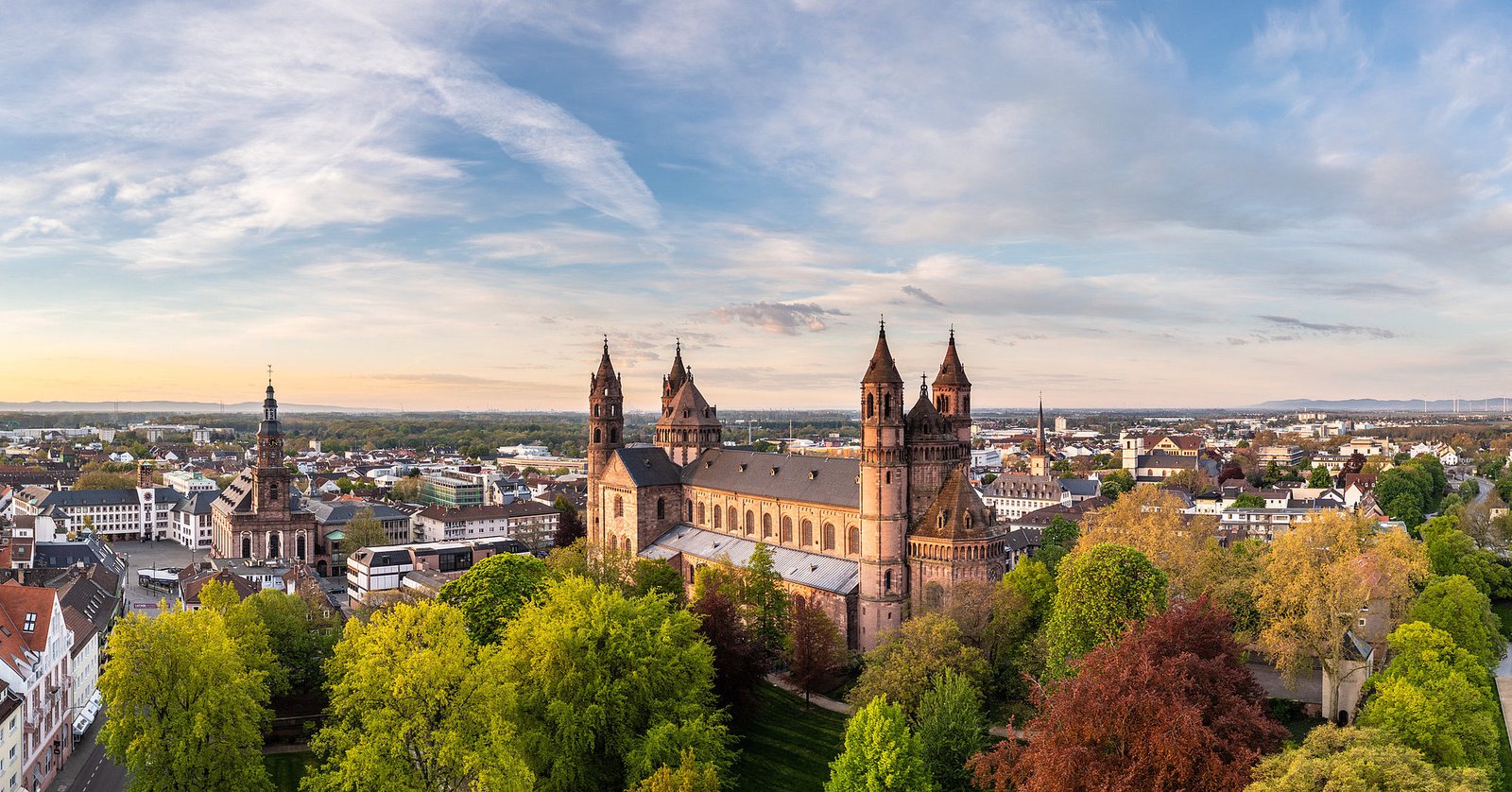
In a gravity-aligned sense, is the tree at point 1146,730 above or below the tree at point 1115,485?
above

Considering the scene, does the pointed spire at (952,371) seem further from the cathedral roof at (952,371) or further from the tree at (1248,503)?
the tree at (1248,503)

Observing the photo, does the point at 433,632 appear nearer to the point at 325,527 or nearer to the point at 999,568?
the point at 999,568

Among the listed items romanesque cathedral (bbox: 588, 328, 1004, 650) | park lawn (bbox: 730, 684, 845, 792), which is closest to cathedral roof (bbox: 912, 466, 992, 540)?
romanesque cathedral (bbox: 588, 328, 1004, 650)

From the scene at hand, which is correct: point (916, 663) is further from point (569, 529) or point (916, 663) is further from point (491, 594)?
point (569, 529)

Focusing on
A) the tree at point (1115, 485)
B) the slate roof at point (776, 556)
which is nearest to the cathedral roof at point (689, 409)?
the slate roof at point (776, 556)

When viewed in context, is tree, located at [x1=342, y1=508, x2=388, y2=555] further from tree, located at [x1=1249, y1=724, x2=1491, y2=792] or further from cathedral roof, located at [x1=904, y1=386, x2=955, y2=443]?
tree, located at [x1=1249, y1=724, x2=1491, y2=792]

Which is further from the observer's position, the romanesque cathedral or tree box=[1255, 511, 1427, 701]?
the romanesque cathedral

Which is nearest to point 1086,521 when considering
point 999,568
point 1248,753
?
point 999,568
